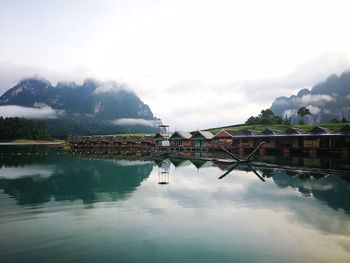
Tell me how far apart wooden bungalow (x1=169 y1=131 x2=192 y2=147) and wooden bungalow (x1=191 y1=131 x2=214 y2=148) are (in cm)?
193

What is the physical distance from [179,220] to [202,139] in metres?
61.3

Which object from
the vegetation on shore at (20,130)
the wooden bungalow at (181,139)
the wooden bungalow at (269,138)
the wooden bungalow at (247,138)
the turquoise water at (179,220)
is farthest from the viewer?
the vegetation on shore at (20,130)

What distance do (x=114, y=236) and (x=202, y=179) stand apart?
2071 cm

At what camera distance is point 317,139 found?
58812 millimetres

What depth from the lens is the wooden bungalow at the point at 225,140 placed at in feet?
239

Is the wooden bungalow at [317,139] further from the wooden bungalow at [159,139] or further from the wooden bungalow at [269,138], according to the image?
the wooden bungalow at [159,139]

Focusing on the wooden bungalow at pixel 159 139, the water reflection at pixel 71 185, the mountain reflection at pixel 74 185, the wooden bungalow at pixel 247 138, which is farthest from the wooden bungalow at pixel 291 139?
the wooden bungalow at pixel 159 139

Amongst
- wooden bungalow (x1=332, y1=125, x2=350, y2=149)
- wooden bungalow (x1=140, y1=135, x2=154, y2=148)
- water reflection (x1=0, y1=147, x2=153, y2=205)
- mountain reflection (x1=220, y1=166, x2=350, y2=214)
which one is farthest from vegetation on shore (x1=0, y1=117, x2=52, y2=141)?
wooden bungalow (x1=332, y1=125, x2=350, y2=149)

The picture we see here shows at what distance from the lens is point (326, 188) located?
28.9 m

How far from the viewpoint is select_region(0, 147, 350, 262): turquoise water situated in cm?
1433

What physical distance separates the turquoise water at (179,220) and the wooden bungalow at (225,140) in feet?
124

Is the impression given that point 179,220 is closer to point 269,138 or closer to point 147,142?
point 269,138

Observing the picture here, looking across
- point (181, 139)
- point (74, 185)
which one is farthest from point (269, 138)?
point (74, 185)

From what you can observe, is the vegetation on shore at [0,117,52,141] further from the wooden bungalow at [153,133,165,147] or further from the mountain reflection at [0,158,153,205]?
the mountain reflection at [0,158,153,205]
